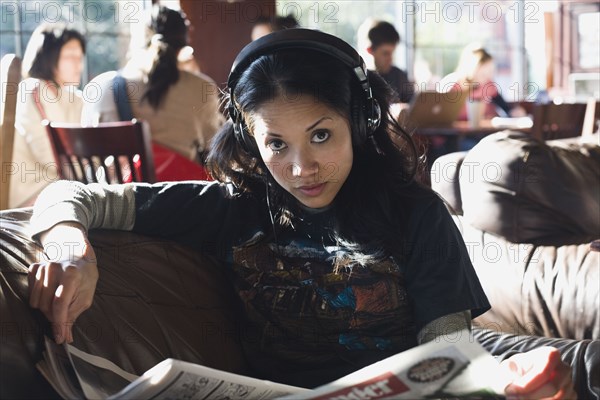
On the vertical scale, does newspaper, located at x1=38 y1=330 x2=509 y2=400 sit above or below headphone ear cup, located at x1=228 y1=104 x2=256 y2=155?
below

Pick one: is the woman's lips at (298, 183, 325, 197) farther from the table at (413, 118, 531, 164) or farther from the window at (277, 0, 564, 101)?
the window at (277, 0, 564, 101)

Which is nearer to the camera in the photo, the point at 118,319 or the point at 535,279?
the point at 118,319

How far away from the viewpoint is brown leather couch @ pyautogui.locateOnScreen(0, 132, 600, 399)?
1.09m

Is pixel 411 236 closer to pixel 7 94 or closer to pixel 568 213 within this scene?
pixel 568 213

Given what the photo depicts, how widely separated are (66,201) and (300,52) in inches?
16.8

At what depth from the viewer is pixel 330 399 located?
2.97ft

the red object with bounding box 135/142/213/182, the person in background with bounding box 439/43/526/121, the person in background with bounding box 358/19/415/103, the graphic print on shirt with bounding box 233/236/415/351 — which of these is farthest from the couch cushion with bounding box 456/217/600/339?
the person in background with bounding box 439/43/526/121

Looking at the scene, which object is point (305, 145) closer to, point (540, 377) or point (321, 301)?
point (321, 301)

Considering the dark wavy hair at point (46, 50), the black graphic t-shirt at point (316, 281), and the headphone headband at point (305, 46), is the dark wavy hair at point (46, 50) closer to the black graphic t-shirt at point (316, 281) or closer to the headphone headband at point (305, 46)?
the black graphic t-shirt at point (316, 281)

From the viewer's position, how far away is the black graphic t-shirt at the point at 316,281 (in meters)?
1.28

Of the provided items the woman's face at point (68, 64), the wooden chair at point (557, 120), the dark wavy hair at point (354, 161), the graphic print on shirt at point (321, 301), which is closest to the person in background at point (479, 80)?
the wooden chair at point (557, 120)

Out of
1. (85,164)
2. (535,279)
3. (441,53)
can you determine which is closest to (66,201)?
(535,279)

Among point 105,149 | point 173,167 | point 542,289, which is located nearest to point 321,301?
point 542,289

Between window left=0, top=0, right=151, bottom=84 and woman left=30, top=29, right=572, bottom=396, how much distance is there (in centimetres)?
364
